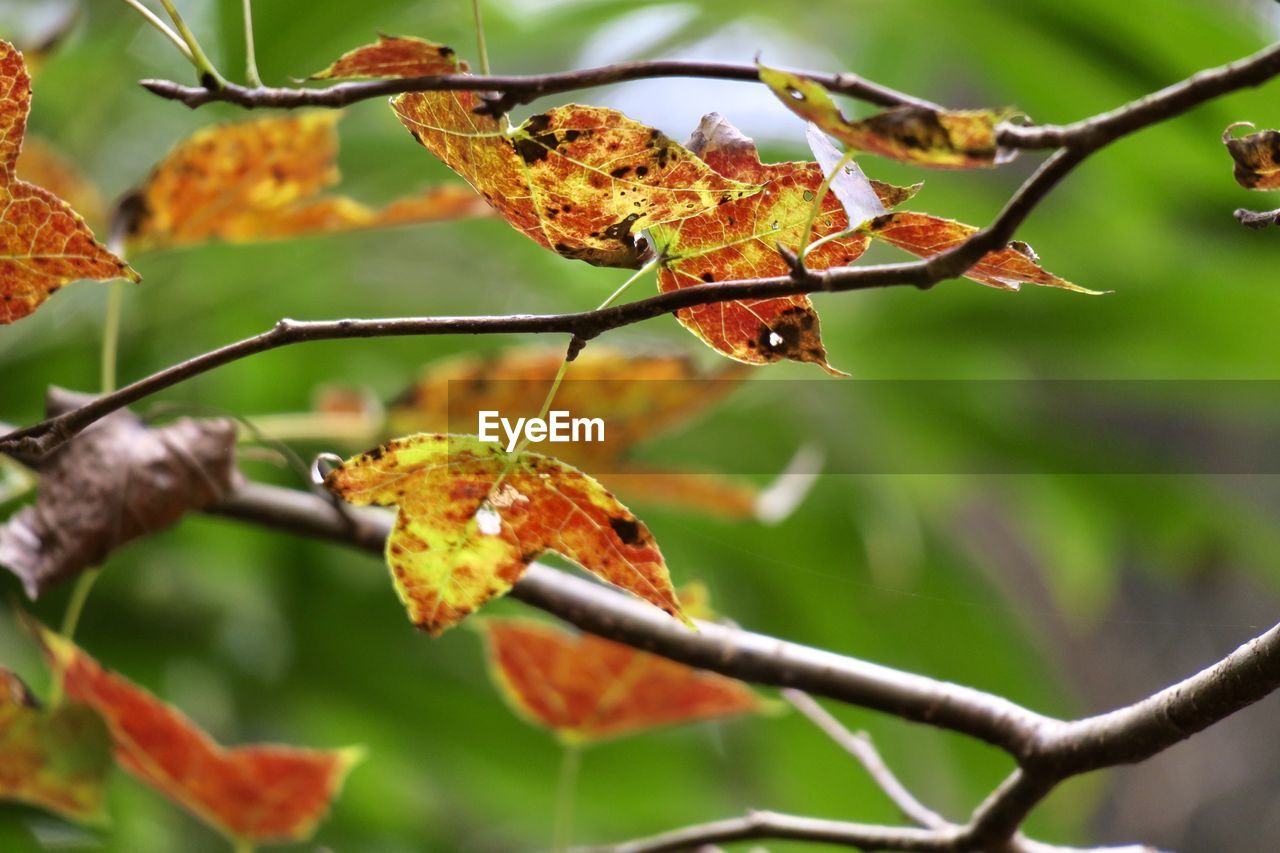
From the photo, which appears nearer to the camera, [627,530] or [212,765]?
[627,530]

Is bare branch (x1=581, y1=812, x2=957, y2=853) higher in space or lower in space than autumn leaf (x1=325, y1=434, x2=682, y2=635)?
lower

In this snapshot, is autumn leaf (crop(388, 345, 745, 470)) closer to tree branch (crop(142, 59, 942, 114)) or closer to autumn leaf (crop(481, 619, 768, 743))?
autumn leaf (crop(481, 619, 768, 743))

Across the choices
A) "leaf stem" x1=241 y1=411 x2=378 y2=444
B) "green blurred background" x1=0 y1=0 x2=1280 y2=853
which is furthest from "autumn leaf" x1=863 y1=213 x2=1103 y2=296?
"green blurred background" x1=0 y1=0 x2=1280 y2=853

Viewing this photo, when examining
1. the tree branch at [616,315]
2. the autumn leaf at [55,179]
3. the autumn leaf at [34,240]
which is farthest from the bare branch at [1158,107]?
the autumn leaf at [55,179]

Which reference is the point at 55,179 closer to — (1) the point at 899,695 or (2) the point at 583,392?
(2) the point at 583,392

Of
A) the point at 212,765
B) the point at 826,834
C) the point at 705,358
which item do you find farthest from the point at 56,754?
the point at 705,358
